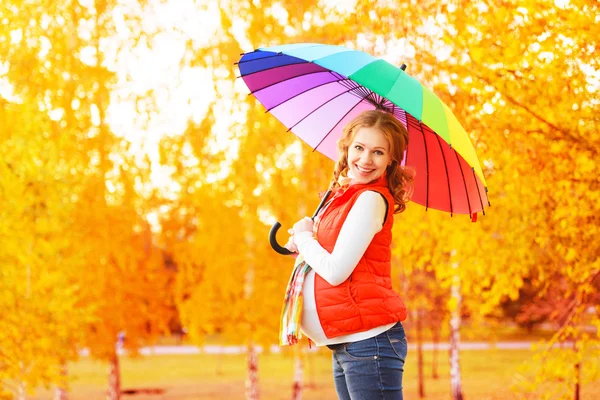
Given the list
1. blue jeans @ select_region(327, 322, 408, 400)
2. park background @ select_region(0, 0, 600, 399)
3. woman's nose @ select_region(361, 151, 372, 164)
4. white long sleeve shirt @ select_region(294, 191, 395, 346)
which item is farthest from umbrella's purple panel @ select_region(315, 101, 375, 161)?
park background @ select_region(0, 0, 600, 399)

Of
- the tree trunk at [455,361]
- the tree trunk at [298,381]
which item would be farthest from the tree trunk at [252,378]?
the tree trunk at [455,361]

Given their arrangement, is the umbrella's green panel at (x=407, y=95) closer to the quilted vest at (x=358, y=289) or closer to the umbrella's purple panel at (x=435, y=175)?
the quilted vest at (x=358, y=289)

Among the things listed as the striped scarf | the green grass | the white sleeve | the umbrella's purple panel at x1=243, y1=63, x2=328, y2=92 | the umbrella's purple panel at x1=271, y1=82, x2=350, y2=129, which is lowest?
the green grass

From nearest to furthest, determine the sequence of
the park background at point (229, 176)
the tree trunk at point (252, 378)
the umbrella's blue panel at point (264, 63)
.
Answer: the umbrella's blue panel at point (264, 63) → the park background at point (229, 176) → the tree trunk at point (252, 378)

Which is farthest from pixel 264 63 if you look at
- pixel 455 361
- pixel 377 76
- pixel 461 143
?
pixel 455 361

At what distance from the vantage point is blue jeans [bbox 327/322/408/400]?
2467mm

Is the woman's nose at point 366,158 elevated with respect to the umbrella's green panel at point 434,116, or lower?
lower

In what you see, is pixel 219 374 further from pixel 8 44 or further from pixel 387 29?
pixel 387 29

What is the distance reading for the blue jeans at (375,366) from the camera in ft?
8.09

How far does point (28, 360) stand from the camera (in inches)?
350

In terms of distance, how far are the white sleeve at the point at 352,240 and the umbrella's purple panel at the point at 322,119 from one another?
1.12 m

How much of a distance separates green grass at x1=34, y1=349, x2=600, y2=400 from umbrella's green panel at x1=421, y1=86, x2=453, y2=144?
44.9 feet

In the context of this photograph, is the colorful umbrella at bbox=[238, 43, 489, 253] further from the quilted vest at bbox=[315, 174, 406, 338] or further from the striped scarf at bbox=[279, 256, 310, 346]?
the striped scarf at bbox=[279, 256, 310, 346]

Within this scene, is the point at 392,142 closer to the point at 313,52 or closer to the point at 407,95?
the point at 407,95
